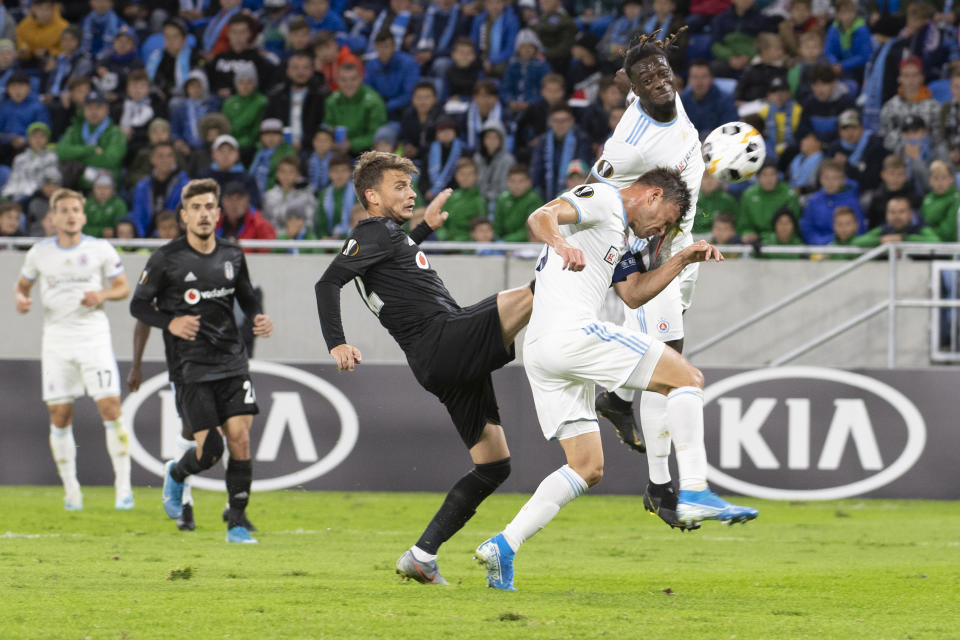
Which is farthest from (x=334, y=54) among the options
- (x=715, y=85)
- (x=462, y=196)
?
(x=715, y=85)

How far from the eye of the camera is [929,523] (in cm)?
1072

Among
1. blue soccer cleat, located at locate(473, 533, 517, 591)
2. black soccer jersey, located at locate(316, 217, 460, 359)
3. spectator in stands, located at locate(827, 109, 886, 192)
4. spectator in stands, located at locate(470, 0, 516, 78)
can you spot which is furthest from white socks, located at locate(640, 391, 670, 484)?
spectator in stands, located at locate(470, 0, 516, 78)

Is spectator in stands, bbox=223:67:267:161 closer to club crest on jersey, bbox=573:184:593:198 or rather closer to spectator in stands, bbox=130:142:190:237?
spectator in stands, bbox=130:142:190:237

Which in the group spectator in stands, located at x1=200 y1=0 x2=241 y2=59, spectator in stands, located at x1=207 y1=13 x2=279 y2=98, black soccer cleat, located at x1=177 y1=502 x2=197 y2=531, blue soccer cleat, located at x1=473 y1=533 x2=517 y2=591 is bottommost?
black soccer cleat, located at x1=177 y1=502 x2=197 y2=531

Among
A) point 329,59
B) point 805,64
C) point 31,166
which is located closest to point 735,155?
point 805,64

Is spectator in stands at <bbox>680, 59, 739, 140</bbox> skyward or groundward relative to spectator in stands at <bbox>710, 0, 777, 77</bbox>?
groundward

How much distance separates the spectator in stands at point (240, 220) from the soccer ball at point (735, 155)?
291 inches

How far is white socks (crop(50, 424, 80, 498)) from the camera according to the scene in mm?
11352

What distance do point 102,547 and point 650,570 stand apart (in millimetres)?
3407

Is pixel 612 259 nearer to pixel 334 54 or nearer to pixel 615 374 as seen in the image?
pixel 615 374

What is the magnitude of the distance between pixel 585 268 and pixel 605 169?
1.34 metres

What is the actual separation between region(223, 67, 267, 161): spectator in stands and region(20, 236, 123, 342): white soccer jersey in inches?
201

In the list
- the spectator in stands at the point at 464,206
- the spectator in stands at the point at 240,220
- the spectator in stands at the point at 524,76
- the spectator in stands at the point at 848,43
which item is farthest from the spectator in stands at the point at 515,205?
the spectator in stands at the point at 848,43

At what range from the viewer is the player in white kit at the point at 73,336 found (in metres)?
11.3
